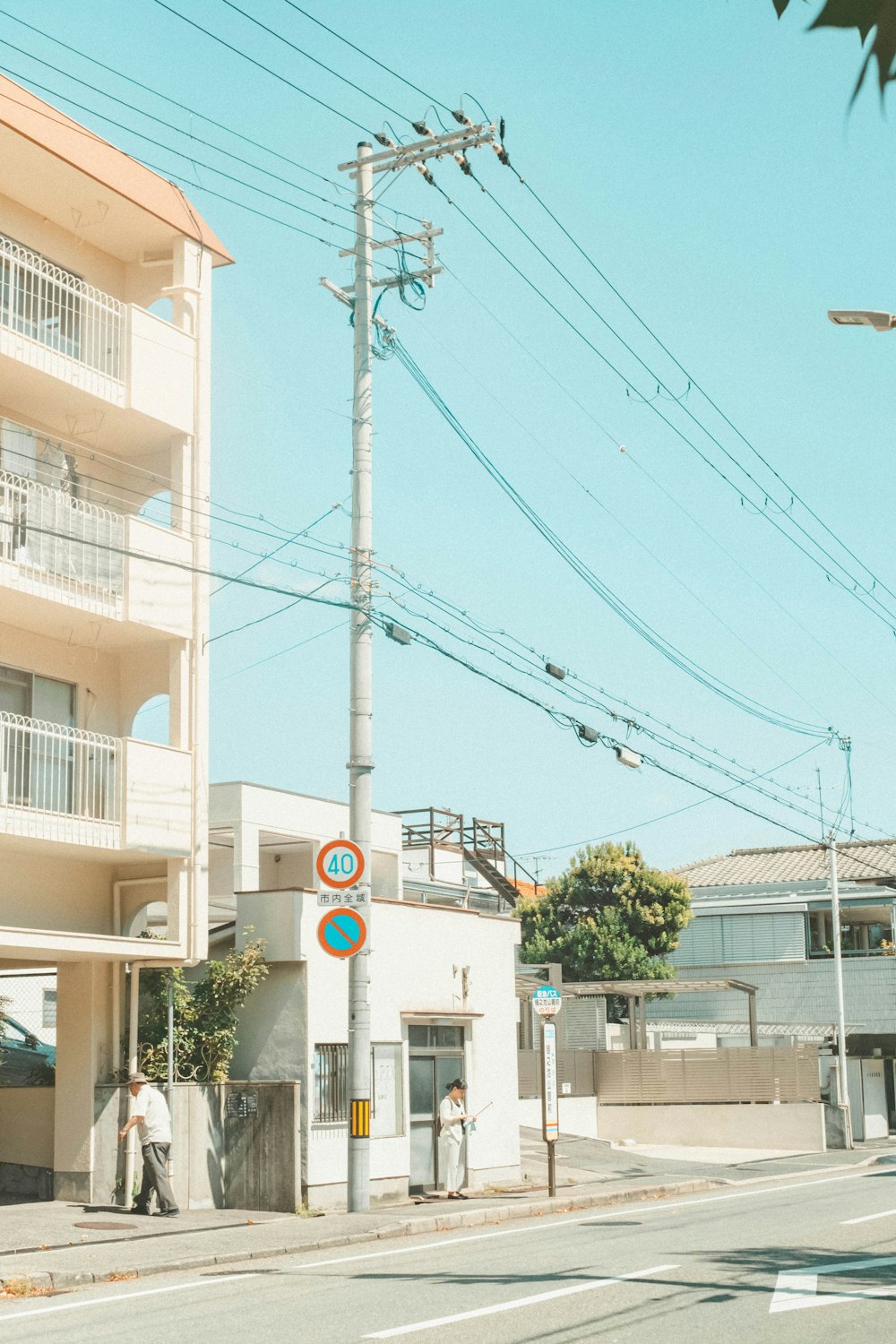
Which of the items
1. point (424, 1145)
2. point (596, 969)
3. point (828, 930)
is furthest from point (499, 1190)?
point (828, 930)

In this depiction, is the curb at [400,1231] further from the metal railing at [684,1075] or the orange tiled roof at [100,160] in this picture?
the orange tiled roof at [100,160]

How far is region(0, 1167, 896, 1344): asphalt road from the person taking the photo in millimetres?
9180

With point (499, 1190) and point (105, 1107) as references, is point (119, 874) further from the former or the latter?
point (499, 1190)

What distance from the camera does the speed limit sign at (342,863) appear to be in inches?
709

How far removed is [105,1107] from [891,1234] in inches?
376

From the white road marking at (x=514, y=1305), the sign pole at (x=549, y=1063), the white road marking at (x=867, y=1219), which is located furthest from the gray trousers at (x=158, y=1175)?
the white road marking at (x=867, y=1219)

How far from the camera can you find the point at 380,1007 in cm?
2059

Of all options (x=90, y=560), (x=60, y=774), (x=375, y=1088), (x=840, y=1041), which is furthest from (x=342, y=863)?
(x=840, y=1041)

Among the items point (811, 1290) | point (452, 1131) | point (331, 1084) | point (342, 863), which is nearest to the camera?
point (811, 1290)

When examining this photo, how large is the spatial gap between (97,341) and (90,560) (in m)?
3.16

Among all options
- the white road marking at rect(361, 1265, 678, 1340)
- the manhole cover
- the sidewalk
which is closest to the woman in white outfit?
the sidewalk

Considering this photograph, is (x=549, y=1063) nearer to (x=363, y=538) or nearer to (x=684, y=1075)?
(x=363, y=538)

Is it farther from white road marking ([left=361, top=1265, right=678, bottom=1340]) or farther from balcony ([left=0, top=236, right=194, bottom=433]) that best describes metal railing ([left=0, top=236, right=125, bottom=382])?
white road marking ([left=361, top=1265, right=678, bottom=1340])

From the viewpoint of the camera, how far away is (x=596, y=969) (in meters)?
46.8
